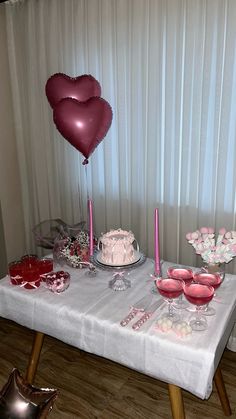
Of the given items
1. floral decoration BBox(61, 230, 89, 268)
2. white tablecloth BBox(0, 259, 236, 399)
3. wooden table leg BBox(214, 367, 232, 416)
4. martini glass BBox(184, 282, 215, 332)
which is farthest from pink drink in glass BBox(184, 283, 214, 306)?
floral decoration BBox(61, 230, 89, 268)

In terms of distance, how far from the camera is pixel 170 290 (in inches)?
55.4

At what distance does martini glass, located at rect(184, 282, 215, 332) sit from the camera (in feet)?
4.47

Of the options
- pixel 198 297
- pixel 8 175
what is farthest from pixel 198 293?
pixel 8 175

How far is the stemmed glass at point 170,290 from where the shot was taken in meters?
1.40

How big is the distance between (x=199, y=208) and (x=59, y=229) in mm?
915

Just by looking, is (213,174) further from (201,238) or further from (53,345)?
(53,345)

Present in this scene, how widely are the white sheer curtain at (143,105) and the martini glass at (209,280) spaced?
0.63m

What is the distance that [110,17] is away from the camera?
217cm

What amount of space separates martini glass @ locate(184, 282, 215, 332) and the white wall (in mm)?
1859

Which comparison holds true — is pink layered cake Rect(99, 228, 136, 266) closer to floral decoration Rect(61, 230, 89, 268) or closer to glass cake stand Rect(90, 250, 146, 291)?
glass cake stand Rect(90, 250, 146, 291)

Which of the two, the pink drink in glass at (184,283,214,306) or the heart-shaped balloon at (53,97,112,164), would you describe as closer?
the pink drink in glass at (184,283,214,306)

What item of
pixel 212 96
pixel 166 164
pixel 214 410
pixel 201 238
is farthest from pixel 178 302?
pixel 212 96

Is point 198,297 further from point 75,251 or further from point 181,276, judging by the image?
point 75,251

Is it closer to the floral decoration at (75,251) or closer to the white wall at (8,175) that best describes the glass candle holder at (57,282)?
the floral decoration at (75,251)
